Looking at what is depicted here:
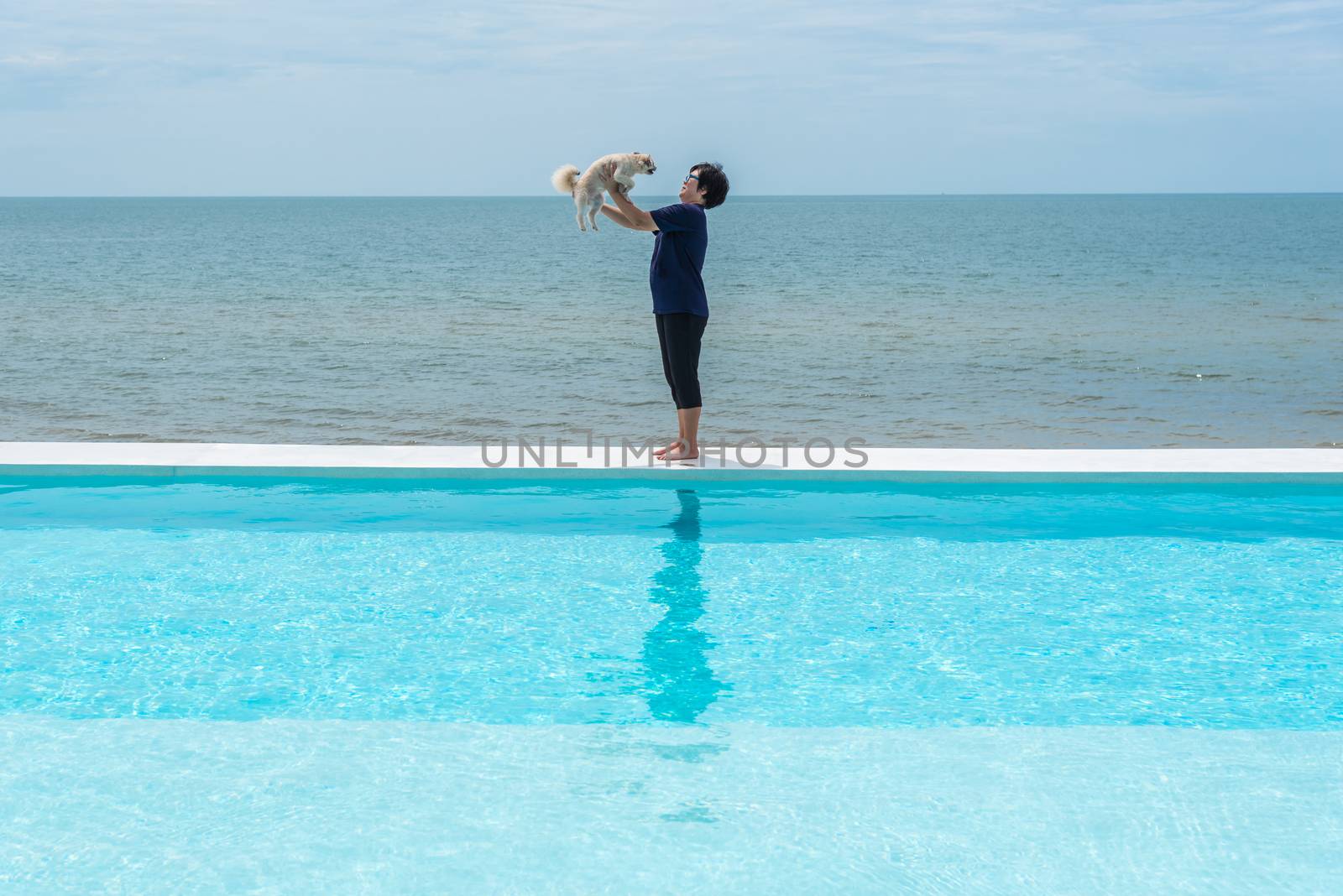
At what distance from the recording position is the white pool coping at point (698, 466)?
21.3 ft

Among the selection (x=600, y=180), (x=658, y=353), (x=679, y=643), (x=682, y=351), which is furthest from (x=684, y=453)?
(x=658, y=353)

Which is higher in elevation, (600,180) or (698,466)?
(600,180)

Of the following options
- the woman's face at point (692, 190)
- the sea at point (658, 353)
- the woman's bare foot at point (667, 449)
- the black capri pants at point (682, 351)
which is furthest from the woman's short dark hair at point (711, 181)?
the sea at point (658, 353)

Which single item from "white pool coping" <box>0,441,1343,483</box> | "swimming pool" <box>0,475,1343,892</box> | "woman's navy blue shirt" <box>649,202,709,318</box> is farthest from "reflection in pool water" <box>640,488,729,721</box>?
"woman's navy blue shirt" <box>649,202,709,318</box>

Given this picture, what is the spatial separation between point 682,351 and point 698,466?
638 millimetres

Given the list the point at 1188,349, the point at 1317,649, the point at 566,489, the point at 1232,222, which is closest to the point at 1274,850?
the point at 1317,649

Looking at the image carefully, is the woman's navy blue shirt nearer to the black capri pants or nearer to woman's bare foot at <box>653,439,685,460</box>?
the black capri pants

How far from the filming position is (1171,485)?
6.48 metres

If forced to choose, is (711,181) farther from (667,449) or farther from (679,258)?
(667,449)

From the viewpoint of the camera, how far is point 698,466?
22.0 feet

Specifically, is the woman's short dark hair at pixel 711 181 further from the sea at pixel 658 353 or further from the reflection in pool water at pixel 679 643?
the sea at pixel 658 353

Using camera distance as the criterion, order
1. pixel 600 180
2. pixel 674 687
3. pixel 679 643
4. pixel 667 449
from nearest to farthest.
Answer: pixel 674 687, pixel 679 643, pixel 600 180, pixel 667 449

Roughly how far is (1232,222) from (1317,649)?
4468 inches

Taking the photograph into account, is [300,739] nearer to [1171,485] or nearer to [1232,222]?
[1171,485]
